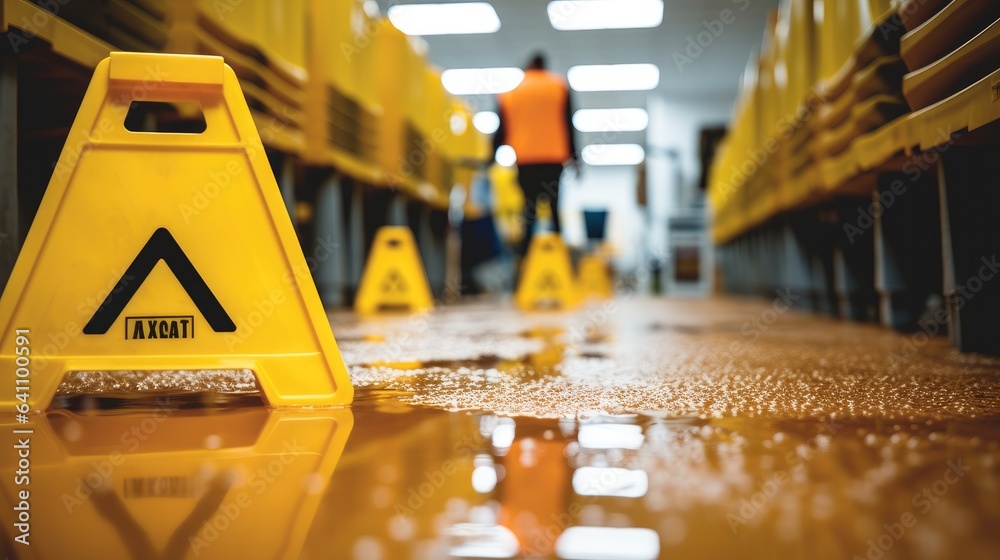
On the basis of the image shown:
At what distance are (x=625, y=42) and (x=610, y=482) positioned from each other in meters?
8.52

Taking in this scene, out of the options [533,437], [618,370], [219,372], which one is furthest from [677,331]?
[533,437]

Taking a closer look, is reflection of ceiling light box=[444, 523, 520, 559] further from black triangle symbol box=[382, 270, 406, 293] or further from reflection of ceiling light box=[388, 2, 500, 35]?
reflection of ceiling light box=[388, 2, 500, 35]

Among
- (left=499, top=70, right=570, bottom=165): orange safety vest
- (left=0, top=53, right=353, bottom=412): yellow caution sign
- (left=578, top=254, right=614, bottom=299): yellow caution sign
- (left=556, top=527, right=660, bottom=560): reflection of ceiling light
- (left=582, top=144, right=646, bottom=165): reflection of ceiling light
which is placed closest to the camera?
(left=556, top=527, right=660, bottom=560): reflection of ceiling light

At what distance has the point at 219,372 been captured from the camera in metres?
1.30

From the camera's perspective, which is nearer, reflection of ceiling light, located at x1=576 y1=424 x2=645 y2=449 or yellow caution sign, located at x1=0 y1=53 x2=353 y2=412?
reflection of ceiling light, located at x1=576 y1=424 x2=645 y2=449

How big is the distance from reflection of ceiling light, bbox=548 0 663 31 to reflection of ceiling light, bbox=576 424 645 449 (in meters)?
7.03

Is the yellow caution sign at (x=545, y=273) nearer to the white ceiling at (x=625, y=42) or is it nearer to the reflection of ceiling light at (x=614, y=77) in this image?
the white ceiling at (x=625, y=42)

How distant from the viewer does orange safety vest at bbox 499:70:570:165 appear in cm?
397

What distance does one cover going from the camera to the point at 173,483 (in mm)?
605

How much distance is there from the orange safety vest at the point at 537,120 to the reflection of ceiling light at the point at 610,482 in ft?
11.4

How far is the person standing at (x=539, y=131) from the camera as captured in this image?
3.98 metres

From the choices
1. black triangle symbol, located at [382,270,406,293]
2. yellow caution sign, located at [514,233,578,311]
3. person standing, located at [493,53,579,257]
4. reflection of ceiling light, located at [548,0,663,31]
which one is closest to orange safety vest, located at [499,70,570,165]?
person standing, located at [493,53,579,257]

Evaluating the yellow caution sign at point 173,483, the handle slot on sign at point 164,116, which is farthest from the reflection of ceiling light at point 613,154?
the yellow caution sign at point 173,483

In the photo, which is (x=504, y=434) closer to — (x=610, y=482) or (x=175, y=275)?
(x=610, y=482)
